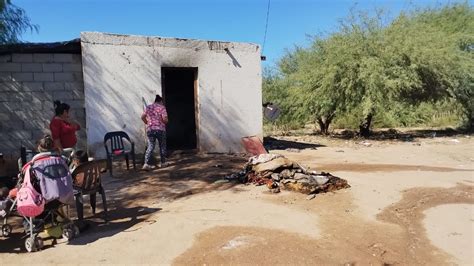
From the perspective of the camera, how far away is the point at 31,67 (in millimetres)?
10188

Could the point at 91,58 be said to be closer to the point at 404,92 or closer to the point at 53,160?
the point at 53,160

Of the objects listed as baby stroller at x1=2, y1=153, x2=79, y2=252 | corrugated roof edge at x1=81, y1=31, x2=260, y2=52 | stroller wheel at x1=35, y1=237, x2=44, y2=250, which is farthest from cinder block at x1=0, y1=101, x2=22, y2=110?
stroller wheel at x1=35, y1=237, x2=44, y2=250

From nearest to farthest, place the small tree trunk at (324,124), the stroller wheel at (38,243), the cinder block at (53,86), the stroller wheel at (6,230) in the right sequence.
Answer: the stroller wheel at (38,243) < the stroller wheel at (6,230) < the cinder block at (53,86) < the small tree trunk at (324,124)

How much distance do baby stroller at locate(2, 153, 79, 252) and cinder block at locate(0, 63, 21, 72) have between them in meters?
5.62

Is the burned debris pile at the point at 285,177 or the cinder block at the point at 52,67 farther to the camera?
the cinder block at the point at 52,67

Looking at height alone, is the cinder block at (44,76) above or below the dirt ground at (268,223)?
above

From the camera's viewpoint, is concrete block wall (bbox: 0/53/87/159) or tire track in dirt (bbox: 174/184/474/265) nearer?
tire track in dirt (bbox: 174/184/474/265)

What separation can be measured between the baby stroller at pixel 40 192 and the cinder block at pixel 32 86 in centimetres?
547

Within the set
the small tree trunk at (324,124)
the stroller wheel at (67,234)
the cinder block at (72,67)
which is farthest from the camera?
the small tree trunk at (324,124)

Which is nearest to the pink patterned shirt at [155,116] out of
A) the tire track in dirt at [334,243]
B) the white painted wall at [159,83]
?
the white painted wall at [159,83]

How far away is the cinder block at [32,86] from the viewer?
Answer: 10.1 meters

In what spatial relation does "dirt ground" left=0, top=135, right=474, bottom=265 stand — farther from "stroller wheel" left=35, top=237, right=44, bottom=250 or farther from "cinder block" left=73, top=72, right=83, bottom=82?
"cinder block" left=73, top=72, right=83, bottom=82

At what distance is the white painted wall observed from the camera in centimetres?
1069

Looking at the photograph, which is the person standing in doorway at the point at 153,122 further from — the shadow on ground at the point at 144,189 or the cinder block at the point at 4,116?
the cinder block at the point at 4,116
